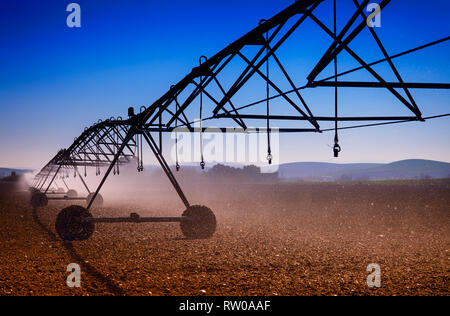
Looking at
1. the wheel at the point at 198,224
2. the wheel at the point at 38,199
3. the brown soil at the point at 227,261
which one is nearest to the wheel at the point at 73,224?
the brown soil at the point at 227,261

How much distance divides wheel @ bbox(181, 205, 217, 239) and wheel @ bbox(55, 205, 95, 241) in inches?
114

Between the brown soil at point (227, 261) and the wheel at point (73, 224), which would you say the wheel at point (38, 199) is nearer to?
the brown soil at point (227, 261)

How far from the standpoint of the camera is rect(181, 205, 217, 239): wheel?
10.0 meters

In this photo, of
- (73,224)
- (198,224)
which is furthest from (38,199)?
(198,224)

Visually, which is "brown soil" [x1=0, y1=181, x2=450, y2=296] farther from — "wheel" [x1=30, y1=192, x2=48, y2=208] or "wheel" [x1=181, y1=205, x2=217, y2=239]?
"wheel" [x1=30, y1=192, x2=48, y2=208]

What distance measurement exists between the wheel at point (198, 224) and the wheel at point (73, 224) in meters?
2.90

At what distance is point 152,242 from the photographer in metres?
10.0

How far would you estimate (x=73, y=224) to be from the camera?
991cm

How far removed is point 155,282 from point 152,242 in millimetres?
3986

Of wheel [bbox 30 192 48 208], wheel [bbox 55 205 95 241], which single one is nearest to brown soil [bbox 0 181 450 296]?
wheel [bbox 55 205 95 241]

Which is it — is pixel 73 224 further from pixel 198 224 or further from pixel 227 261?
pixel 227 261
